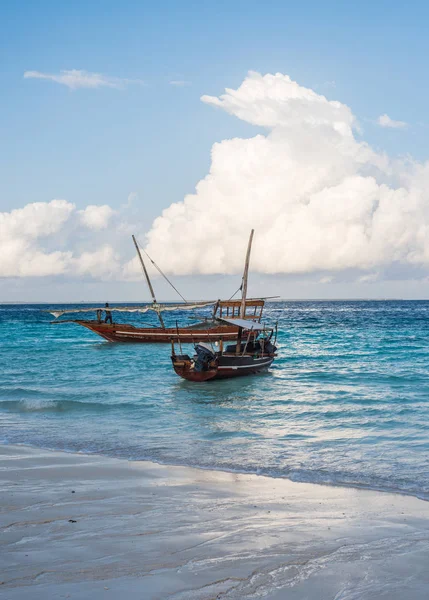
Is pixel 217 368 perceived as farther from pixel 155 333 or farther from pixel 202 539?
pixel 155 333

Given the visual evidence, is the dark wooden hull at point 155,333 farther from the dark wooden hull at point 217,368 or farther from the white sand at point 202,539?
the white sand at point 202,539

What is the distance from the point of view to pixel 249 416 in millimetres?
18266

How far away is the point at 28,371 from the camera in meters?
30.8

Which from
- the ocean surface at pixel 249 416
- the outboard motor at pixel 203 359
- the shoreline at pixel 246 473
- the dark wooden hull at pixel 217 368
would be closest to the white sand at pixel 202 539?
the shoreline at pixel 246 473

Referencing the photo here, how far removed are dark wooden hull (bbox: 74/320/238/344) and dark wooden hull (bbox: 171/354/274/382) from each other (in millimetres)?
19520

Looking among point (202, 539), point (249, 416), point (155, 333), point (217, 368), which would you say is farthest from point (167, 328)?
point (202, 539)

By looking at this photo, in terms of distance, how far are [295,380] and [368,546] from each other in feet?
68.6

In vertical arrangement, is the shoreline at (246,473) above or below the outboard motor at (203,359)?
below

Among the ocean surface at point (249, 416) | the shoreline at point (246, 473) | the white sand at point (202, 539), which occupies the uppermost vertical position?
the white sand at point (202, 539)

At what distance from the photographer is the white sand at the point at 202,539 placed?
5594 mm

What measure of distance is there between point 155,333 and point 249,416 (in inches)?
1281

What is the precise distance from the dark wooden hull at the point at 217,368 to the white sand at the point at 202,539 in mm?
15531

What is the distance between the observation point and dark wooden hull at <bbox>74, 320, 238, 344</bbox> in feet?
160

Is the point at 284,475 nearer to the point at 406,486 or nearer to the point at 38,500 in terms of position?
the point at 406,486
